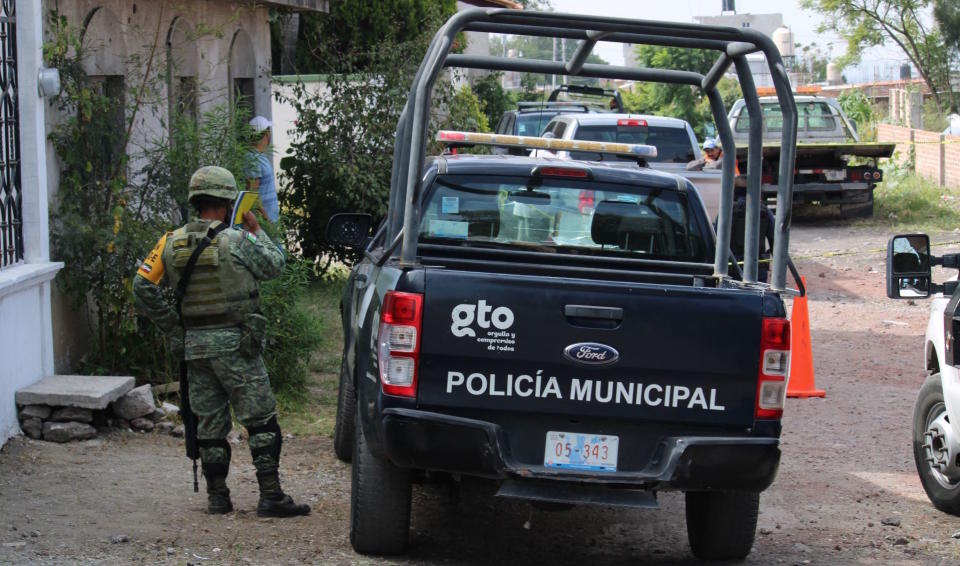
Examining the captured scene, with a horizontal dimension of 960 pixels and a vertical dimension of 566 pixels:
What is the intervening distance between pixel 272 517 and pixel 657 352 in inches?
86.1

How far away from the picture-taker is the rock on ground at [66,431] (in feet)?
23.6

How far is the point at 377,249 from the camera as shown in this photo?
6.71 metres

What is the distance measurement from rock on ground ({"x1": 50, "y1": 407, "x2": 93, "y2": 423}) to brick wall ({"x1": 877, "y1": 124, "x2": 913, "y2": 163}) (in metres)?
21.7

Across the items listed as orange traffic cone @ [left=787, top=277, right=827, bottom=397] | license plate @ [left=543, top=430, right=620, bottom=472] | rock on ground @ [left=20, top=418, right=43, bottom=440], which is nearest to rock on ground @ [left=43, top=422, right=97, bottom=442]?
rock on ground @ [left=20, top=418, right=43, bottom=440]

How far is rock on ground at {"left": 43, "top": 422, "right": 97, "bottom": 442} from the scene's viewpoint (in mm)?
7195

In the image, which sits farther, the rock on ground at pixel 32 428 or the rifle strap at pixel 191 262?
the rock on ground at pixel 32 428

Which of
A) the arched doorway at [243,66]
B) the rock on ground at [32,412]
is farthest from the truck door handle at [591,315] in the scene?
the arched doorway at [243,66]

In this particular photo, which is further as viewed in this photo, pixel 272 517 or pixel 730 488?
pixel 272 517

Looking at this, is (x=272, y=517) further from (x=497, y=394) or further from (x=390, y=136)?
(x=390, y=136)

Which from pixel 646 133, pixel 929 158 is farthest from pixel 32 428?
pixel 929 158

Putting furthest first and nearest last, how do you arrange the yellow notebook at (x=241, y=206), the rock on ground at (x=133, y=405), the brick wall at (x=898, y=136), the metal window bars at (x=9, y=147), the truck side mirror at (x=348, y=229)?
1. the brick wall at (x=898, y=136)
2. the rock on ground at (x=133, y=405)
3. the metal window bars at (x=9, y=147)
4. the truck side mirror at (x=348, y=229)
5. the yellow notebook at (x=241, y=206)

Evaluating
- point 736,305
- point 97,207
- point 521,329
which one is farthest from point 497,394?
point 97,207

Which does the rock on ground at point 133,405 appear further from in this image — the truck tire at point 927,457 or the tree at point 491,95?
the tree at point 491,95

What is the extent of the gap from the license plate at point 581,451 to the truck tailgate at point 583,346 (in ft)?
0.35
